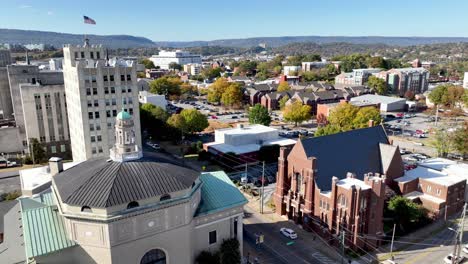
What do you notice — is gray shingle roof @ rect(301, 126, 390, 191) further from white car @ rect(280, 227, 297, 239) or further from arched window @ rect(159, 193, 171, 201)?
arched window @ rect(159, 193, 171, 201)

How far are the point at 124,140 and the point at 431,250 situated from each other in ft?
144

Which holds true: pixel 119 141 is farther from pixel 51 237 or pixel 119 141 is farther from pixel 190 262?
pixel 190 262

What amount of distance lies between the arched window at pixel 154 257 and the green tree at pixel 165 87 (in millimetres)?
138894

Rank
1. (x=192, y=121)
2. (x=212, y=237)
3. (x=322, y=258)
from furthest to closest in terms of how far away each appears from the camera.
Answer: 1. (x=192, y=121)
2. (x=322, y=258)
3. (x=212, y=237)

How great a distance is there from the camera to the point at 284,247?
1848 inches

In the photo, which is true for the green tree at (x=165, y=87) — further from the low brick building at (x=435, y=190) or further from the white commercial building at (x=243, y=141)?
the low brick building at (x=435, y=190)

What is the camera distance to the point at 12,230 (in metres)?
40.7

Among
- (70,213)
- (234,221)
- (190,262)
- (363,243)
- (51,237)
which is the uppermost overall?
(70,213)

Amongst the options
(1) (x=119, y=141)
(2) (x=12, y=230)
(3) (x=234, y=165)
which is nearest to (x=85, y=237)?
(1) (x=119, y=141)

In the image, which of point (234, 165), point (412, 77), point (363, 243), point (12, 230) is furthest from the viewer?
point (412, 77)

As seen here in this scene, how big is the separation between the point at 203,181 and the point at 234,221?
618 cm

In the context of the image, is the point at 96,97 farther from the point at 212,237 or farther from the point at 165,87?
the point at 165,87

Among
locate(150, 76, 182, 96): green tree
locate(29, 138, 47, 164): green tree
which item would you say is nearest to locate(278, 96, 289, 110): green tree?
locate(150, 76, 182, 96): green tree

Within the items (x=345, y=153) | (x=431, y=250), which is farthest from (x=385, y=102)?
(x=431, y=250)
